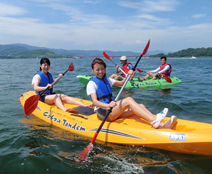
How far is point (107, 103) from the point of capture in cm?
393

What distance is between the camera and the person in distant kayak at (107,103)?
3623mm

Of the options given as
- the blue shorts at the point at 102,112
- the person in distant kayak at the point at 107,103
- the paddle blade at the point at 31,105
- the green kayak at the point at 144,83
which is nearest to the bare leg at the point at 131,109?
the person in distant kayak at the point at 107,103

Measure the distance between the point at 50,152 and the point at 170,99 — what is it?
5.39 metres

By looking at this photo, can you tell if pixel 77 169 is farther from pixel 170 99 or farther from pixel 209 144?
pixel 170 99

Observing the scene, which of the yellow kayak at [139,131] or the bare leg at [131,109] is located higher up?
the bare leg at [131,109]

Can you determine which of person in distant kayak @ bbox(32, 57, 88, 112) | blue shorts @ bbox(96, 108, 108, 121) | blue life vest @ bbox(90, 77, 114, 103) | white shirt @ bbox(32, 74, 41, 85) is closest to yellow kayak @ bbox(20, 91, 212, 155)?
blue shorts @ bbox(96, 108, 108, 121)

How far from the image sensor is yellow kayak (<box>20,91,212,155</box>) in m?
3.18

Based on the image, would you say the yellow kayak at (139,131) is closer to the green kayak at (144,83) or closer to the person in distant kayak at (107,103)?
the person in distant kayak at (107,103)

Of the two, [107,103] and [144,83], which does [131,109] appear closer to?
[107,103]

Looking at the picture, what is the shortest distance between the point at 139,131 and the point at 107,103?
823 mm

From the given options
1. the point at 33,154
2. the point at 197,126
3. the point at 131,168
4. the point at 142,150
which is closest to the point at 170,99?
the point at 197,126

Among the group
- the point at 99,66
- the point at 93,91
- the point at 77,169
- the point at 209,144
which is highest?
the point at 99,66

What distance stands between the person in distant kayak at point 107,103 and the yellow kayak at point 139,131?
0.55 ft

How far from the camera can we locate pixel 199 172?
9.71ft
